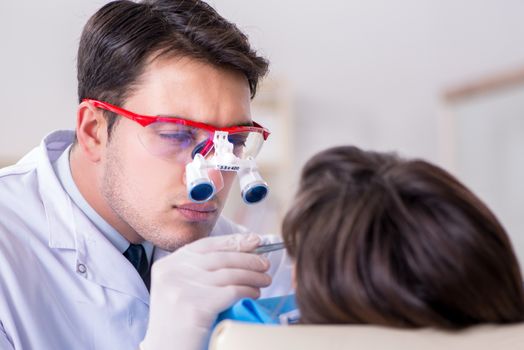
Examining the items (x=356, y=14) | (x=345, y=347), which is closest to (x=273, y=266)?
(x=345, y=347)

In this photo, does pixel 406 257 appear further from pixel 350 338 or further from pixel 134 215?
pixel 134 215

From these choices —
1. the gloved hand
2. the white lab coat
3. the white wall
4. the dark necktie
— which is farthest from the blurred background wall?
the gloved hand

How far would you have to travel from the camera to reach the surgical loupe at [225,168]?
1262mm

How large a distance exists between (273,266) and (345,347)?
907mm

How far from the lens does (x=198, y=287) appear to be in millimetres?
1116

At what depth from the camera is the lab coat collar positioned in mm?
1389

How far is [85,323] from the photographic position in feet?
4.42

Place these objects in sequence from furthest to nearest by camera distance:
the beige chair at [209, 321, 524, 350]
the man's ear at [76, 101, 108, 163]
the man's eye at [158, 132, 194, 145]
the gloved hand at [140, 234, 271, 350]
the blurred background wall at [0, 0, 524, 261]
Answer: the blurred background wall at [0, 0, 524, 261], the man's ear at [76, 101, 108, 163], the man's eye at [158, 132, 194, 145], the gloved hand at [140, 234, 271, 350], the beige chair at [209, 321, 524, 350]

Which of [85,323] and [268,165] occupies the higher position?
[85,323]

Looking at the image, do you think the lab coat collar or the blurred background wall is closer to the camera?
the lab coat collar

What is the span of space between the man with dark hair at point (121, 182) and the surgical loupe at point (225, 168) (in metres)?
0.04

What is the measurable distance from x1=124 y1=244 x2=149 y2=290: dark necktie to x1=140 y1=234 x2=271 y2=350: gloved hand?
422mm

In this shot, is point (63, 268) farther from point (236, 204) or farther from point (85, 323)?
point (236, 204)

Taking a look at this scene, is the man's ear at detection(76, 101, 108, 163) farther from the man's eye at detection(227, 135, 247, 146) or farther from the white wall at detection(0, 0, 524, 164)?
the white wall at detection(0, 0, 524, 164)
